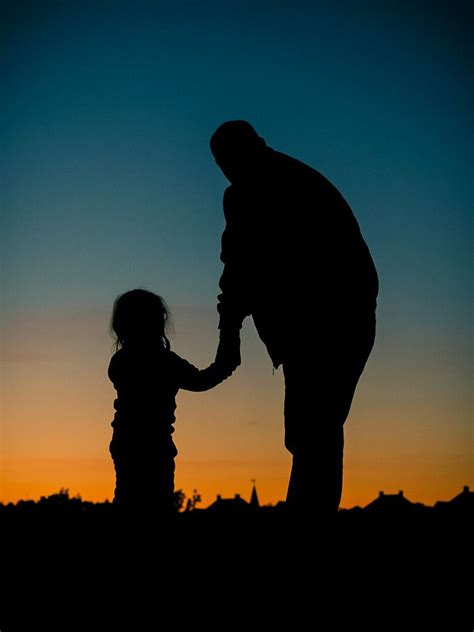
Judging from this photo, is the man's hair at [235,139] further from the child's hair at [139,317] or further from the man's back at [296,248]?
the child's hair at [139,317]

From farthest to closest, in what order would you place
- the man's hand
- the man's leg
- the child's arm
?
the man's hand, the child's arm, the man's leg

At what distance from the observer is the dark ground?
6.07 metres

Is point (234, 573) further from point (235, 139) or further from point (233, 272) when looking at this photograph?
point (235, 139)

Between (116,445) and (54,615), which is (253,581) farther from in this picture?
(116,445)

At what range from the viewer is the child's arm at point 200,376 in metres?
8.67

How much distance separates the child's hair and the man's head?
1.17m

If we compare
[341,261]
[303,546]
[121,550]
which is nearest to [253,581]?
[303,546]

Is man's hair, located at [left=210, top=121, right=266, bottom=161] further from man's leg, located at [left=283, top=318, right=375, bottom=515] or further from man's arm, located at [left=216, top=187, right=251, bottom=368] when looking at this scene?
man's leg, located at [left=283, top=318, right=375, bottom=515]

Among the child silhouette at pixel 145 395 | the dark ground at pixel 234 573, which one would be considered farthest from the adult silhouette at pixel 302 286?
the child silhouette at pixel 145 395

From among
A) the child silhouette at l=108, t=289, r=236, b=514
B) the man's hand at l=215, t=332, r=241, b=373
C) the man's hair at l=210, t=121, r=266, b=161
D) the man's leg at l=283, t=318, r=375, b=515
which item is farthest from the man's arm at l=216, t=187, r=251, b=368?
the man's leg at l=283, t=318, r=375, b=515

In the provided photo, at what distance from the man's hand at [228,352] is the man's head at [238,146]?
1.34 metres

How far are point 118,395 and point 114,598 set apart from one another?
7.85 ft

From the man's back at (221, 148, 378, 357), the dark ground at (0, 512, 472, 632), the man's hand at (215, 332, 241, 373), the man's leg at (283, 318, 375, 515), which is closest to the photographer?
the dark ground at (0, 512, 472, 632)

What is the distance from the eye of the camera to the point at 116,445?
8.38m
